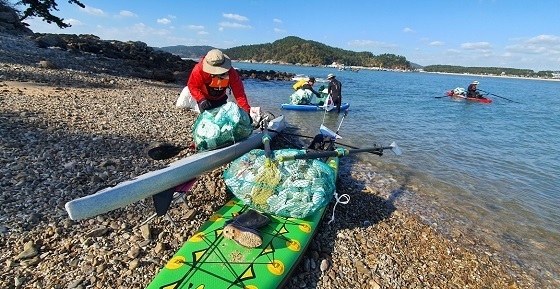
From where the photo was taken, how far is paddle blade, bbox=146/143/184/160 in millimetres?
6505

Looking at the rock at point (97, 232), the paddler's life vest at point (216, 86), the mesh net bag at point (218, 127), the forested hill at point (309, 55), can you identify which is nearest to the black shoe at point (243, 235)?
the rock at point (97, 232)

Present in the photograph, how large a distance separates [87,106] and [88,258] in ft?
25.0

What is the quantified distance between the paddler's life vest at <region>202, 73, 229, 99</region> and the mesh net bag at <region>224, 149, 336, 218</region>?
2.69m

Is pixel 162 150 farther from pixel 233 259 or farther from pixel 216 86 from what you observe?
pixel 233 259

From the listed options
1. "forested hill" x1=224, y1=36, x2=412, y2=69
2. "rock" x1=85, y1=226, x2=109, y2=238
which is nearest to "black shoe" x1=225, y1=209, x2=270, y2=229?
"rock" x1=85, y1=226, x2=109, y2=238

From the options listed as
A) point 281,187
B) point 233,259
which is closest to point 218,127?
point 281,187

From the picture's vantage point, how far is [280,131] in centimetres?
989

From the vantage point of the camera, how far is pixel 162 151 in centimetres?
682

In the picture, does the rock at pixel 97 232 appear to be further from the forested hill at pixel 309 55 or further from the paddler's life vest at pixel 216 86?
the forested hill at pixel 309 55

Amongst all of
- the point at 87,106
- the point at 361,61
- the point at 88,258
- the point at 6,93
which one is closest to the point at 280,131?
the point at 87,106

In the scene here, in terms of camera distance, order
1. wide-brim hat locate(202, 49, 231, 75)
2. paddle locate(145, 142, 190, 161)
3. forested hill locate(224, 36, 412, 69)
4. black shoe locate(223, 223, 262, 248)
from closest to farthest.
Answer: black shoe locate(223, 223, 262, 248), wide-brim hat locate(202, 49, 231, 75), paddle locate(145, 142, 190, 161), forested hill locate(224, 36, 412, 69)

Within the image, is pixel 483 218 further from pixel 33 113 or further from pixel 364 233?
pixel 33 113

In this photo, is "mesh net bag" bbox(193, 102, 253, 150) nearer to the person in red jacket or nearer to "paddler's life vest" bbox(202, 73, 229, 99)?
the person in red jacket

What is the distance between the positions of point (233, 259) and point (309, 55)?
166 m
